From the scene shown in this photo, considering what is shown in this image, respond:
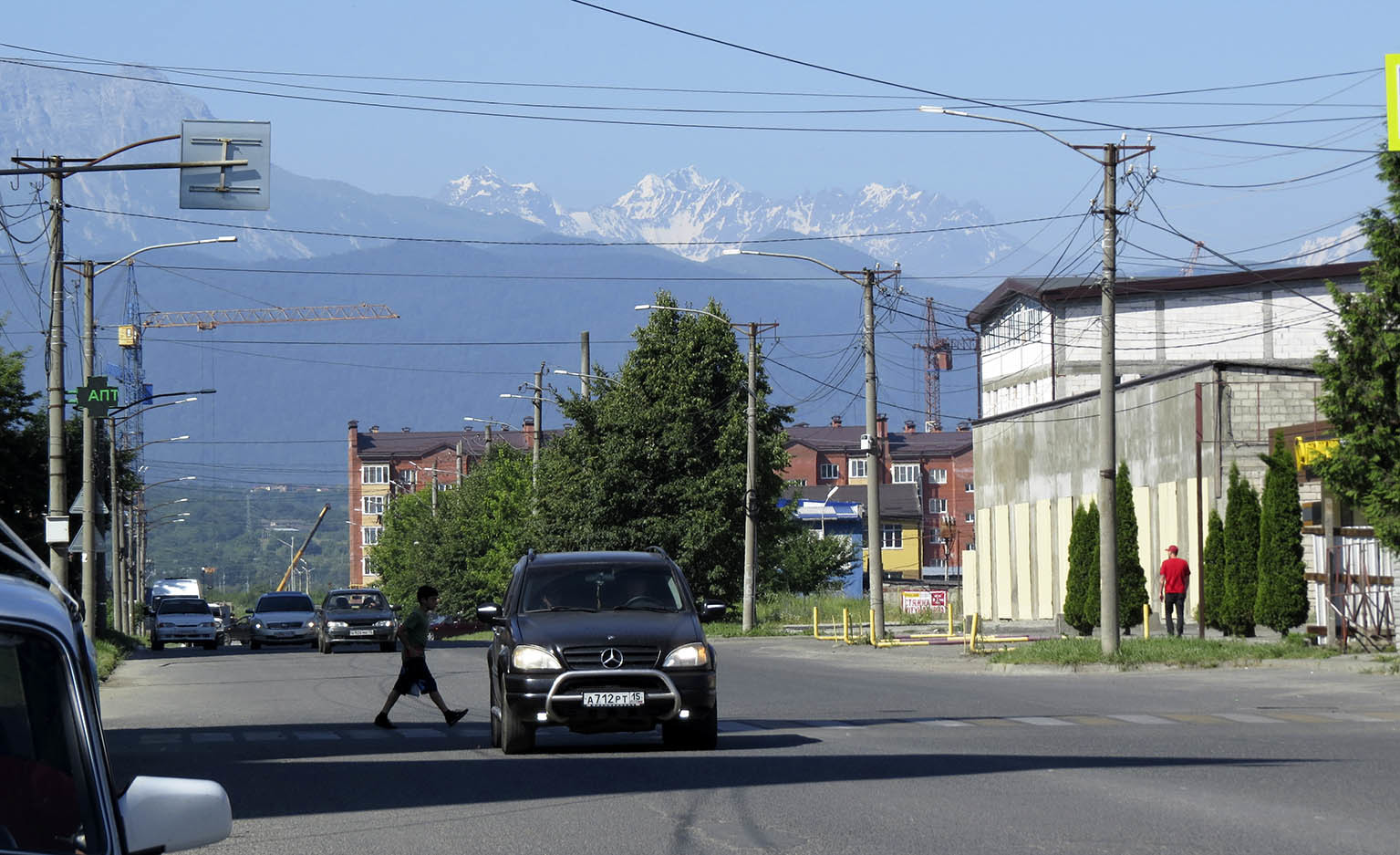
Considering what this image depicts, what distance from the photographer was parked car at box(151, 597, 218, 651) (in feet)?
184

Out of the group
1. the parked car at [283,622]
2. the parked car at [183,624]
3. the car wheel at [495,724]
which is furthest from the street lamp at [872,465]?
the car wheel at [495,724]

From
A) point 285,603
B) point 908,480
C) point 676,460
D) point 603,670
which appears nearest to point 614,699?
point 603,670

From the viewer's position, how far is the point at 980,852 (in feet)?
32.8

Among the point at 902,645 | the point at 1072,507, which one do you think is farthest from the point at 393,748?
the point at 1072,507

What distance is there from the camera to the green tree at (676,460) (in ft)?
208

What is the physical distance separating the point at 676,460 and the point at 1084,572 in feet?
69.5

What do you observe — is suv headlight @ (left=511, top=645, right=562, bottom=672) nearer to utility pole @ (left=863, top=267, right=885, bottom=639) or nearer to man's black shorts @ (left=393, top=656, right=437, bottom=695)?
man's black shorts @ (left=393, top=656, right=437, bottom=695)

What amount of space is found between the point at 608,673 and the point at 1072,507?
151ft

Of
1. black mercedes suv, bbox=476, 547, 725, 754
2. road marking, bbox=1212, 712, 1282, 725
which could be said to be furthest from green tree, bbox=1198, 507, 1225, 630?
black mercedes suv, bbox=476, 547, 725, 754

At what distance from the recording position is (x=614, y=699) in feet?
51.5

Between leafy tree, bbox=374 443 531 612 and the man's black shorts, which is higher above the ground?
leafy tree, bbox=374 443 531 612

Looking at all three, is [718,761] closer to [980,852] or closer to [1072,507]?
[980,852]

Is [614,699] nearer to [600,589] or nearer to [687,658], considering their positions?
[687,658]

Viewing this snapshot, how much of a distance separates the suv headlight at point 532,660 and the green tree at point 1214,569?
84.1 ft
